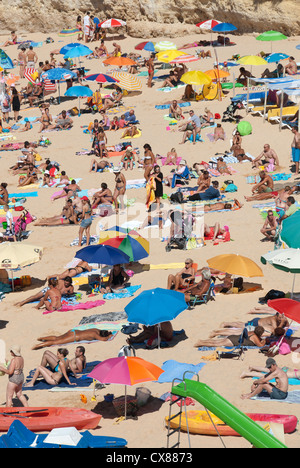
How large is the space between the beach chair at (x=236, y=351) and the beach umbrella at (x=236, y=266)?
1.90 meters

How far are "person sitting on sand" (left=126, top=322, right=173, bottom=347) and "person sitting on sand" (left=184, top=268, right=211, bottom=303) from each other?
140 cm

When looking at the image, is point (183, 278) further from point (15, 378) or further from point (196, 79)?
point (196, 79)

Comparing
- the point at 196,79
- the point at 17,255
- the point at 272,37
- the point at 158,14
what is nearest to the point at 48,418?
the point at 17,255

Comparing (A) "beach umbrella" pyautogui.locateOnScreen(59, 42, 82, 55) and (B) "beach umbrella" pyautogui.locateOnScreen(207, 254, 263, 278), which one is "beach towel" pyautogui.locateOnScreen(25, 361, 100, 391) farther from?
(A) "beach umbrella" pyautogui.locateOnScreen(59, 42, 82, 55)

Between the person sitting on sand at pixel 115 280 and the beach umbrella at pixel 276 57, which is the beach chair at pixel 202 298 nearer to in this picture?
the person sitting on sand at pixel 115 280

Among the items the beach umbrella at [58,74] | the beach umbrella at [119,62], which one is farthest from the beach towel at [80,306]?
the beach umbrella at [119,62]

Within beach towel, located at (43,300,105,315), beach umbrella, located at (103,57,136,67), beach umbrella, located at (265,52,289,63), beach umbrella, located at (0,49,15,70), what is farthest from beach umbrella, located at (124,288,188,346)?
beach umbrella, located at (0,49,15,70)

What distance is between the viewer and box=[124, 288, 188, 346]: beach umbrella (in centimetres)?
1441

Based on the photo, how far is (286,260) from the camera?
50.9 ft

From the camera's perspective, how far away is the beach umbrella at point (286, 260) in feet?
50.3

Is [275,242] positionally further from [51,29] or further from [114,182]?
[51,29]

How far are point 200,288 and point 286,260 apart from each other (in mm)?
1802
